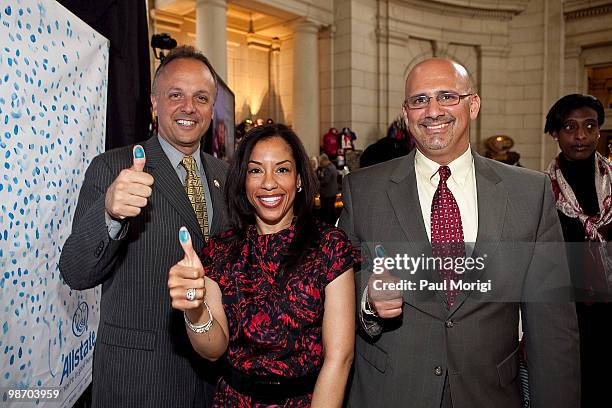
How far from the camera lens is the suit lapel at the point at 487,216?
1604mm

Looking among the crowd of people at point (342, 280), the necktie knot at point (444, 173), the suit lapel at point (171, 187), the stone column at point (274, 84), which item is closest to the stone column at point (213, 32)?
the stone column at point (274, 84)

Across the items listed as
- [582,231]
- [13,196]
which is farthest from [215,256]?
[582,231]

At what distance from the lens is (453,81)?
172 cm

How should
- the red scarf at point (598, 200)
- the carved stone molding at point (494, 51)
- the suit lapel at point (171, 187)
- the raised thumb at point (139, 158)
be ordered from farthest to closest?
the carved stone molding at point (494, 51)
the red scarf at point (598, 200)
the suit lapel at point (171, 187)
the raised thumb at point (139, 158)

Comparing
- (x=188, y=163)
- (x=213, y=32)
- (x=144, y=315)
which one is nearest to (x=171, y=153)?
(x=188, y=163)

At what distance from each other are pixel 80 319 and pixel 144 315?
482 mm

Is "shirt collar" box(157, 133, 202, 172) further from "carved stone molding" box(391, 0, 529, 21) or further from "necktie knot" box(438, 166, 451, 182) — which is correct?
"carved stone molding" box(391, 0, 529, 21)

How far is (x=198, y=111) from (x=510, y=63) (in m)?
13.3

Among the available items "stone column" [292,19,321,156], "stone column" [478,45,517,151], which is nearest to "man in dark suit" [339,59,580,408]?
"stone column" [292,19,321,156]

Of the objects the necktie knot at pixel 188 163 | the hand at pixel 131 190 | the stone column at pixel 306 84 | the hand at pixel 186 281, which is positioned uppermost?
the stone column at pixel 306 84

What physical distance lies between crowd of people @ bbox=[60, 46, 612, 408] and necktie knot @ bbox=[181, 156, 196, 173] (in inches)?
3.8

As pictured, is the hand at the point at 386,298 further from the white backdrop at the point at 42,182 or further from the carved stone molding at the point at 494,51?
the carved stone molding at the point at 494,51

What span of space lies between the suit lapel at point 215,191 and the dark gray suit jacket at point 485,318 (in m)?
0.62

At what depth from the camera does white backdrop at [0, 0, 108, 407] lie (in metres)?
1.44
